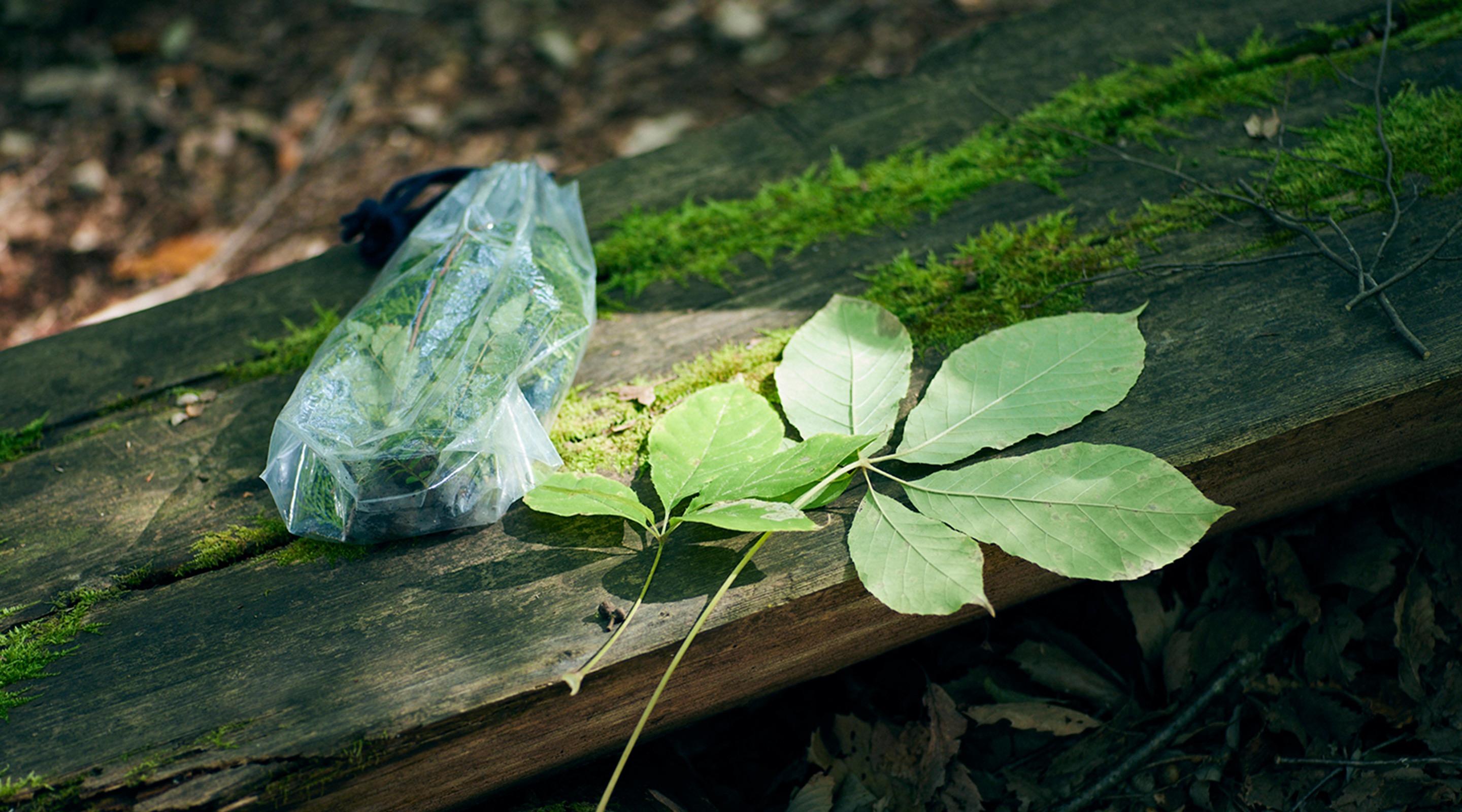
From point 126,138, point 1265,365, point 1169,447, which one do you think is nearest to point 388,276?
point 1169,447

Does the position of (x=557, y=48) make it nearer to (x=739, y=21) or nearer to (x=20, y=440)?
(x=739, y=21)

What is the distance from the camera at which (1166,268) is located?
1469mm

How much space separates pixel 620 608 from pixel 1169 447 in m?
0.89

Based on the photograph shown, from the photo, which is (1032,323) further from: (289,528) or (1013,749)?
(289,528)

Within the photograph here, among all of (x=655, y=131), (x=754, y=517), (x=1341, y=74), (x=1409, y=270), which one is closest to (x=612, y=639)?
(x=754, y=517)

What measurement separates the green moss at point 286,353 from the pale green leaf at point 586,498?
84 cm

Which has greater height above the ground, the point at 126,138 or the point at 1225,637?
the point at 126,138

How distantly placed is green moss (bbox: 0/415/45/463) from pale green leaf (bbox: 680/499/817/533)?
1493 millimetres

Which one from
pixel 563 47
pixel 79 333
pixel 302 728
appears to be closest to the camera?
pixel 302 728

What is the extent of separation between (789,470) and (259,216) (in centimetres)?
312

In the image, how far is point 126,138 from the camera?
11.5 feet

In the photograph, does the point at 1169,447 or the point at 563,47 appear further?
the point at 563,47

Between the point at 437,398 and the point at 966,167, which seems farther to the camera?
the point at 966,167

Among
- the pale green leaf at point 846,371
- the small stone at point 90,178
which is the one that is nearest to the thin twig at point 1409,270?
the pale green leaf at point 846,371
